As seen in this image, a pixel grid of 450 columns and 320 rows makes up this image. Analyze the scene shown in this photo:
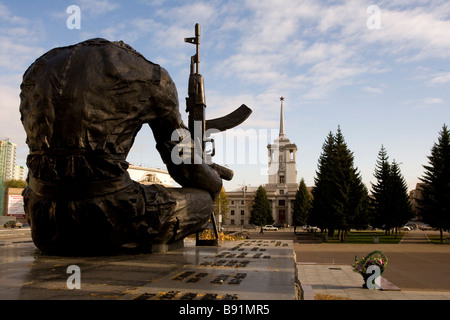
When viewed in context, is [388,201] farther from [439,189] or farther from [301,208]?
[301,208]

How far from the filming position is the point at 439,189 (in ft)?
99.8

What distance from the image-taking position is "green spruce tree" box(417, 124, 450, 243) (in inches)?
1172

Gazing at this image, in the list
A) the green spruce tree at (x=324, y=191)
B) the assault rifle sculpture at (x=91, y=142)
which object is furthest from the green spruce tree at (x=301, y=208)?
the assault rifle sculpture at (x=91, y=142)

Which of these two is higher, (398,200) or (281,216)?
(398,200)

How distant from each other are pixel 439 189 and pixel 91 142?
108 ft

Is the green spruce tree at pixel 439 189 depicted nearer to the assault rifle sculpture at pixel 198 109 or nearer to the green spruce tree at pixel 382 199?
the green spruce tree at pixel 382 199

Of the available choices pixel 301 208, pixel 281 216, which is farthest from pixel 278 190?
pixel 301 208

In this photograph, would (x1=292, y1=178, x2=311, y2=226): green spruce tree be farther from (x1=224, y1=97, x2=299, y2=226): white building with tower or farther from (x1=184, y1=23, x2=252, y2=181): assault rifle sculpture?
(x1=184, y1=23, x2=252, y2=181): assault rifle sculpture

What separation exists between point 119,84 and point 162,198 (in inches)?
59.5

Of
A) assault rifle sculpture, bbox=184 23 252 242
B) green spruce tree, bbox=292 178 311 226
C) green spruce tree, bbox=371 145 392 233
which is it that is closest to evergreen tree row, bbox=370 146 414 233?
green spruce tree, bbox=371 145 392 233
